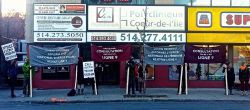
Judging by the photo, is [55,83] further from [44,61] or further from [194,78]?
[194,78]

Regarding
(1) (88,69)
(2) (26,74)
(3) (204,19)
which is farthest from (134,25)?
(2) (26,74)

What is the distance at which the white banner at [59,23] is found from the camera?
28.3 metres

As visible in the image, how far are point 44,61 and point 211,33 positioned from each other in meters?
9.49

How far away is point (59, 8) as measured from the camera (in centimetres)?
2848

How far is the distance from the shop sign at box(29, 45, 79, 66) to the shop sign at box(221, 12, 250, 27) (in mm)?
8769

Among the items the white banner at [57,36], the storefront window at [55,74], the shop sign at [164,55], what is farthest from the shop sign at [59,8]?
the shop sign at [164,55]

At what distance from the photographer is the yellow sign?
2903 centimetres

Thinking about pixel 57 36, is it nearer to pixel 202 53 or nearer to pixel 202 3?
pixel 202 53

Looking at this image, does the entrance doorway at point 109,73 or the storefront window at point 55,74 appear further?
the entrance doorway at point 109,73

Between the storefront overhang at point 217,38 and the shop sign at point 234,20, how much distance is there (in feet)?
1.82

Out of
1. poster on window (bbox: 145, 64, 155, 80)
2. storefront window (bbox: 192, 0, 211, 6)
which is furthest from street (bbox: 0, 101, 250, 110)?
storefront window (bbox: 192, 0, 211, 6)

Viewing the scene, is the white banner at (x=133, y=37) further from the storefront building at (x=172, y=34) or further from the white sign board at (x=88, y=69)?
the white sign board at (x=88, y=69)

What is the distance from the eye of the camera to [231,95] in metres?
25.5

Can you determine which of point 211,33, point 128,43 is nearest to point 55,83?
point 128,43
